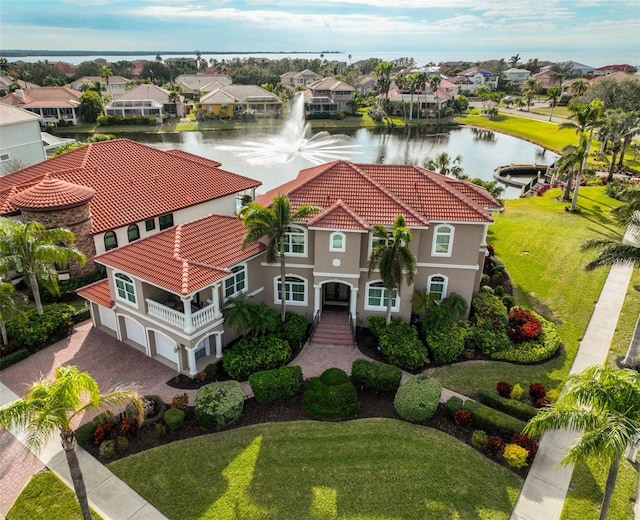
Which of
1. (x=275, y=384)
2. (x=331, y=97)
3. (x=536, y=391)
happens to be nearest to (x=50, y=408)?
(x=275, y=384)

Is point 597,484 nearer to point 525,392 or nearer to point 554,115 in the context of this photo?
point 525,392

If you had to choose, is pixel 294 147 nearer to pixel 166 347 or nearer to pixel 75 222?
pixel 75 222

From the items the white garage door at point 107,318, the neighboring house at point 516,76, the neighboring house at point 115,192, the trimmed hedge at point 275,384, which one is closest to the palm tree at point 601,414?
the trimmed hedge at point 275,384

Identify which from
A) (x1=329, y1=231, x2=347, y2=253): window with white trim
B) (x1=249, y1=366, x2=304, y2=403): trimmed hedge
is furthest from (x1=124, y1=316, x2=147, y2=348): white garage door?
(x1=329, y1=231, x2=347, y2=253): window with white trim

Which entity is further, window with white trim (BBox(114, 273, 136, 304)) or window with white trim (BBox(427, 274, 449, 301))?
window with white trim (BBox(427, 274, 449, 301))

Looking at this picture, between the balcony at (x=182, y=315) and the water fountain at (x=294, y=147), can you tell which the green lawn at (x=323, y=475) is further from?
the water fountain at (x=294, y=147)

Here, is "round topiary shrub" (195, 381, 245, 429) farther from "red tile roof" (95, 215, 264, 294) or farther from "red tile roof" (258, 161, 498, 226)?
"red tile roof" (258, 161, 498, 226)
